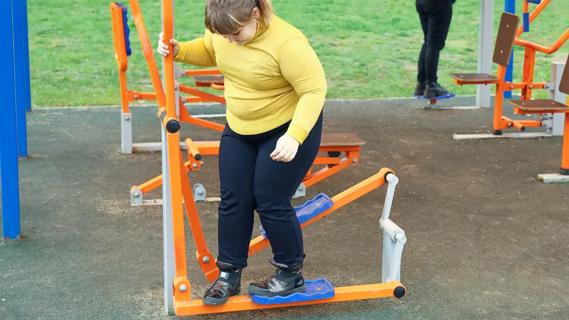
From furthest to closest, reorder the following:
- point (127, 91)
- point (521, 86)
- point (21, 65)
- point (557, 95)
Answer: point (521, 86)
point (557, 95)
point (21, 65)
point (127, 91)

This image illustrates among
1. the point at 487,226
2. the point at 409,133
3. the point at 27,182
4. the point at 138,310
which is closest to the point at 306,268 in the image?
the point at 138,310

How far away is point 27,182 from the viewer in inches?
231

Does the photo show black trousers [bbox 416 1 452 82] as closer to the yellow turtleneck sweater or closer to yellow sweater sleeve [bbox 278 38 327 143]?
the yellow turtleneck sweater

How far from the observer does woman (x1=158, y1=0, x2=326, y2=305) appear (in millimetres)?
3285

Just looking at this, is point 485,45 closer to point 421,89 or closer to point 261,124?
point 421,89

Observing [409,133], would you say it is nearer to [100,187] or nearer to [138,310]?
[100,187]

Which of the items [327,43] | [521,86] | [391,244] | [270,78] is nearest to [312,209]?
[391,244]

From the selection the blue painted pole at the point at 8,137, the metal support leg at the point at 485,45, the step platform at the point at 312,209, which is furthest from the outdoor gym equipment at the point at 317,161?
the metal support leg at the point at 485,45

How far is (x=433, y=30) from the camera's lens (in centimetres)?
799

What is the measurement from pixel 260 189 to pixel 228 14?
72cm

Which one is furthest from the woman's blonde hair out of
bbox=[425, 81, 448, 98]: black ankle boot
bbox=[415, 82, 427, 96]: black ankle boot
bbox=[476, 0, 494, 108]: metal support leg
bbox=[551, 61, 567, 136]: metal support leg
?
bbox=[476, 0, 494, 108]: metal support leg

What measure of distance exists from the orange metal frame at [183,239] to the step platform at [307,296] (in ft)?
0.10

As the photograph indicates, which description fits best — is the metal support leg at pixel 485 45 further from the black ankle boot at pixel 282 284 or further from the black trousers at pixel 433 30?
the black ankle boot at pixel 282 284

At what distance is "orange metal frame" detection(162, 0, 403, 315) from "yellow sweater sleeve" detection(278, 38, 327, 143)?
0.47 metres
